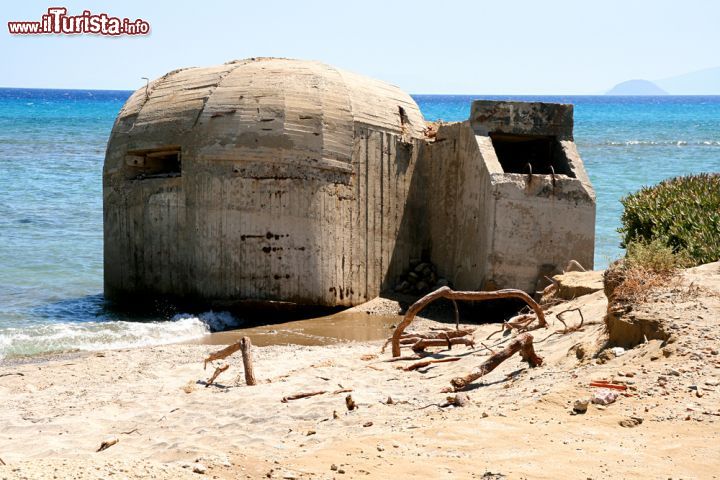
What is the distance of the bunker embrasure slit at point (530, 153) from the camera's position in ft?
37.4

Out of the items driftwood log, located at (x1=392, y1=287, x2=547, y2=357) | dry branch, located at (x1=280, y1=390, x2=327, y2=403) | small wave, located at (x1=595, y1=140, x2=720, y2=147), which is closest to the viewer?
dry branch, located at (x1=280, y1=390, x2=327, y2=403)

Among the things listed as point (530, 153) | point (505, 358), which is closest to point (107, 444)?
point (505, 358)

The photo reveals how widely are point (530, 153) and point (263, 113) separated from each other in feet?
10.8

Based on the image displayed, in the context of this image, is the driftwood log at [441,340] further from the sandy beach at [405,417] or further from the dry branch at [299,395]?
the dry branch at [299,395]

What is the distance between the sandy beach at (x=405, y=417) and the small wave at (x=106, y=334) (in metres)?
1.82

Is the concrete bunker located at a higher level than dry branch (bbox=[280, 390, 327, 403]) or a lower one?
higher

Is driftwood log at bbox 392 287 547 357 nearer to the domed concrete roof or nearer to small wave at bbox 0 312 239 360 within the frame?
small wave at bbox 0 312 239 360

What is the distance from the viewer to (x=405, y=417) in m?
5.97

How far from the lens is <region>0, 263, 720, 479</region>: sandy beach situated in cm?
489

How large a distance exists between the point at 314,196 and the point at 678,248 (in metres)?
3.80

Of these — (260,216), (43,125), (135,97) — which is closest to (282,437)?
(260,216)

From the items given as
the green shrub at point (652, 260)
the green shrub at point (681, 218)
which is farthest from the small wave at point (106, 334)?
the green shrub at point (652, 260)

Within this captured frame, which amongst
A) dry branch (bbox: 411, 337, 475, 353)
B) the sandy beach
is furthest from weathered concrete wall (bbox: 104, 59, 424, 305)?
dry branch (bbox: 411, 337, 475, 353)

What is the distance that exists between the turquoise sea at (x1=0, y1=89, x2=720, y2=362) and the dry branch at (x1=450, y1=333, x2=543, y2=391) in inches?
191
